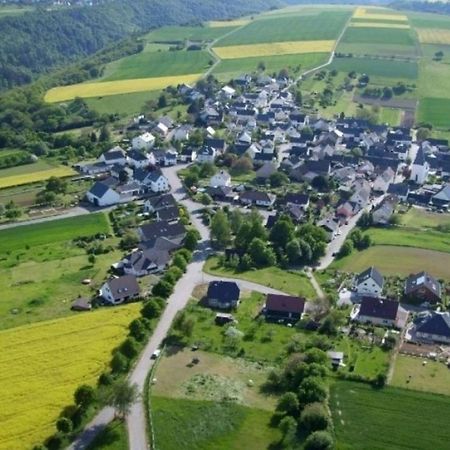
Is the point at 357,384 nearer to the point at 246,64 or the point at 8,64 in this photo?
the point at 246,64

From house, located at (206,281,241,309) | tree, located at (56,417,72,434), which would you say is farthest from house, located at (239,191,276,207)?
tree, located at (56,417,72,434)

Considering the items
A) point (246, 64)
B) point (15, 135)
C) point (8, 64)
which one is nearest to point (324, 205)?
point (15, 135)

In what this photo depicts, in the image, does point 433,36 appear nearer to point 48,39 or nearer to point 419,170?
point 48,39

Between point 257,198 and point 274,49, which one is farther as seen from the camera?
point 274,49

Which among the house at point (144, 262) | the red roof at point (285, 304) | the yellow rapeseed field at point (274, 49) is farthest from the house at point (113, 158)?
the yellow rapeseed field at point (274, 49)

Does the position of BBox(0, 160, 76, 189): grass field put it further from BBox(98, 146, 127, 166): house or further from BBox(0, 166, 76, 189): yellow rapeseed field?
BBox(98, 146, 127, 166): house

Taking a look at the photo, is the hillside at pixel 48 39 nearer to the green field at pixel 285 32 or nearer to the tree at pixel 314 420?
the green field at pixel 285 32

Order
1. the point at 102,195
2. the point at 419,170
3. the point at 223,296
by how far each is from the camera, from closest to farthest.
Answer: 1. the point at 223,296
2. the point at 102,195
3. the point at 419,170

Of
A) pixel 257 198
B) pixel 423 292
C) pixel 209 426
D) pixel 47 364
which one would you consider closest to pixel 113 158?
pixel 257 198
